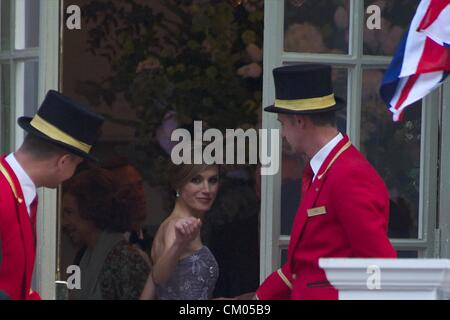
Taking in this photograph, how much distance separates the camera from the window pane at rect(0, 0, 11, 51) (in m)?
8.01

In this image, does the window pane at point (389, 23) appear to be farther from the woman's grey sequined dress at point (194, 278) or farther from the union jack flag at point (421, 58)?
the woman's grey sequined dress at point (194, 278)

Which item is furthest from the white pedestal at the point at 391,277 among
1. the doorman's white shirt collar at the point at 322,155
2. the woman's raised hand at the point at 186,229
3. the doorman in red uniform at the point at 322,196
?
the woman's raised hand at the point at 186,229

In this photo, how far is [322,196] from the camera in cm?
638

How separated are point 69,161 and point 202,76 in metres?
1.79

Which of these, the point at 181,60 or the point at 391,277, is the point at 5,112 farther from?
the point at 391,277

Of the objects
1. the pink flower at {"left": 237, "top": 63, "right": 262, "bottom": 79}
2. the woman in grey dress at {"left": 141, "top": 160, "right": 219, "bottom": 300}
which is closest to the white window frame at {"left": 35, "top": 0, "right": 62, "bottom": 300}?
the woman in grey dress at {"left": 141, "top": 160, "right": 219, "bottom": 300}

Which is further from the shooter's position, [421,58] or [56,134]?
[421,58]

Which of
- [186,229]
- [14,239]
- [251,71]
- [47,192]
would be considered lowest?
[186,229]

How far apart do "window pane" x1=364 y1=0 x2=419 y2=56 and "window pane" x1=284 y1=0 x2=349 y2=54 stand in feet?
0.45

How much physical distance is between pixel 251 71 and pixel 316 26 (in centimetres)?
49

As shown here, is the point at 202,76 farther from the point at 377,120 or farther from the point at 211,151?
the point at 377,120

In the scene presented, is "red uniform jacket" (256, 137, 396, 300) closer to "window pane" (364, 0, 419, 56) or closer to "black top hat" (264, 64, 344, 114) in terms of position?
"black top hat" (264, 64, 344, 114)

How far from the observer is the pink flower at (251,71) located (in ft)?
26.0

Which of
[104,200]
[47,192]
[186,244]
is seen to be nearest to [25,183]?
[47,192]
